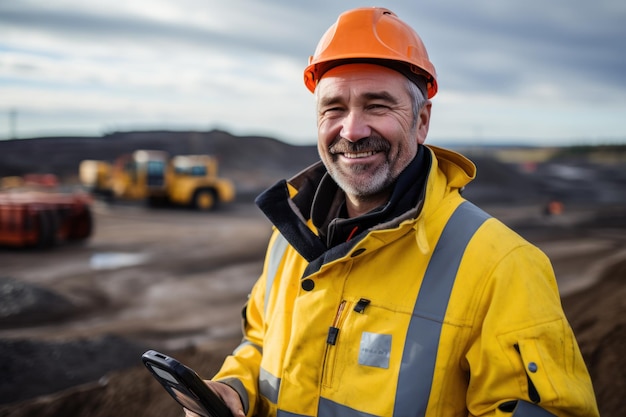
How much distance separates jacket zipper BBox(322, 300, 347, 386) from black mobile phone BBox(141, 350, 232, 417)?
429 millimetres

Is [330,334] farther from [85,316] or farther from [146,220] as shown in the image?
[146,220]

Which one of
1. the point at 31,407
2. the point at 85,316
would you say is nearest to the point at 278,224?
the point at 31,407

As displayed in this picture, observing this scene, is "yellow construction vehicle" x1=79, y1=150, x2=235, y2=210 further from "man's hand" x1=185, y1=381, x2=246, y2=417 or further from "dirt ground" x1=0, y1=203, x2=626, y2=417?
"man's hand" x1=185, y1=381, x2=246, y2=417

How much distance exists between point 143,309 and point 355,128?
609 centimetres

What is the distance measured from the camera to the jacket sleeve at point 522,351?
1716 millimetres

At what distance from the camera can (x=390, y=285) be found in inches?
79.4

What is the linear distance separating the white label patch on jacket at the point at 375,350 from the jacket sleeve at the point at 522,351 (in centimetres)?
28

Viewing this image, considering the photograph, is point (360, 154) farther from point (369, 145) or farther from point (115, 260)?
point (115, 260)

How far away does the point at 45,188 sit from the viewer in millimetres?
16094

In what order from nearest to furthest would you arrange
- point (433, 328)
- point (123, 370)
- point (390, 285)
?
point (433, 328) < point (390, 285) < point (123, 370)

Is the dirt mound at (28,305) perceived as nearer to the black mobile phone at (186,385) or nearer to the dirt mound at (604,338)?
the black mobile phone at (186,385)

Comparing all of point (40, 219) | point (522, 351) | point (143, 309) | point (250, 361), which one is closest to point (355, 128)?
point (522, 351)

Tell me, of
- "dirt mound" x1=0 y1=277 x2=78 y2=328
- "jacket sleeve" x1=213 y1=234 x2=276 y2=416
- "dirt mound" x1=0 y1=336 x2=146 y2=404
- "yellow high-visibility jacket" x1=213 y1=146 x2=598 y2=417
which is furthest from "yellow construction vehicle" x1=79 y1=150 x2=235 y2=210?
"yellow high-visibility jacket" x1=213 y1=146 x2=598 y2=417

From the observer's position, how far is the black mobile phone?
196 centimetres
